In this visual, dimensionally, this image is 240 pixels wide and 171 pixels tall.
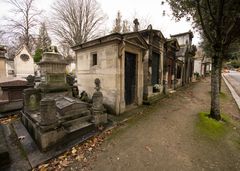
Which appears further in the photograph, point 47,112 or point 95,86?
point 95,86

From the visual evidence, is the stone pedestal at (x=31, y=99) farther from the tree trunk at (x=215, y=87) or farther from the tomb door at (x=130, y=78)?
the tree trunk at (x=215, y=87)

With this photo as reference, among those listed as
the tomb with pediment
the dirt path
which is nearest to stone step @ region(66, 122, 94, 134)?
the dirt path

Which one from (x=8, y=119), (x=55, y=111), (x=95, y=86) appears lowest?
(x=8, y=119)

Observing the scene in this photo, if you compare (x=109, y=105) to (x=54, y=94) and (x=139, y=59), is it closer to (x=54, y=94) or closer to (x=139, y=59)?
(x=54, y=94)

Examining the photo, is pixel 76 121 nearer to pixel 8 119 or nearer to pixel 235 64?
pixel 8 119

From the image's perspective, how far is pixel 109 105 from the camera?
20.3 ft

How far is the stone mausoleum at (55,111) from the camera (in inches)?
133

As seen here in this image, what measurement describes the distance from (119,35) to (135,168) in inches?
184

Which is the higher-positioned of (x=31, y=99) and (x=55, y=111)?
(x=31, y=99)

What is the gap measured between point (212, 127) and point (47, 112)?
18.5 ft

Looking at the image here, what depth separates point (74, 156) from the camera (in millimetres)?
3289

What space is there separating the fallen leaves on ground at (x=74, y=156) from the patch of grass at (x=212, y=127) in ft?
12.0

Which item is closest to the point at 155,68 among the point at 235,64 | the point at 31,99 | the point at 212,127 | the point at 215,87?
the point at 215,87

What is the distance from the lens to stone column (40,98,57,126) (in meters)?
3.30
